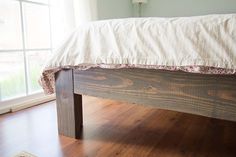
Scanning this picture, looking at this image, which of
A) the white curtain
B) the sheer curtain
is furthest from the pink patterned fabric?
the white curtain

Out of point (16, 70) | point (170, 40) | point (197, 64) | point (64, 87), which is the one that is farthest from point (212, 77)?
point (16, 70)

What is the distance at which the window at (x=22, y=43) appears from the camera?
179 centimetres

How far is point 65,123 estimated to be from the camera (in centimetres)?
131

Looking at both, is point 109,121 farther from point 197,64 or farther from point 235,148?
point 197,64

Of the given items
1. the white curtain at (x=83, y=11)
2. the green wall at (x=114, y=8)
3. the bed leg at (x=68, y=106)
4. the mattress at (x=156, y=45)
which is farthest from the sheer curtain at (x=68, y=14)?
the mattress at (x=156, y=45)

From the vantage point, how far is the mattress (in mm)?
774

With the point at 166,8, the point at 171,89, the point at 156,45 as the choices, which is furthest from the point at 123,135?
the point at 166,8

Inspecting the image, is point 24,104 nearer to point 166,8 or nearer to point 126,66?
point 126,66

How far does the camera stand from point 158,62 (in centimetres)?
87

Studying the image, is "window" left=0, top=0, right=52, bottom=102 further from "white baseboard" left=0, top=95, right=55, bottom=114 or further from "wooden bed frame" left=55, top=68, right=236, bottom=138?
"wooden bed frame" left=55, top=68, right=236, bottom=138

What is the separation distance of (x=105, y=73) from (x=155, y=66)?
30 centimetres

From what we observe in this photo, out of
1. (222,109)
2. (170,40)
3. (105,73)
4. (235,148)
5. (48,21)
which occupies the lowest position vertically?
(235,148)

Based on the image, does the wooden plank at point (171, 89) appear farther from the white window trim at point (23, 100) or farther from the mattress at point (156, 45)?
the white window trim at point (23, 100)

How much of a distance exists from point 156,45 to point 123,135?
2.12 feet
